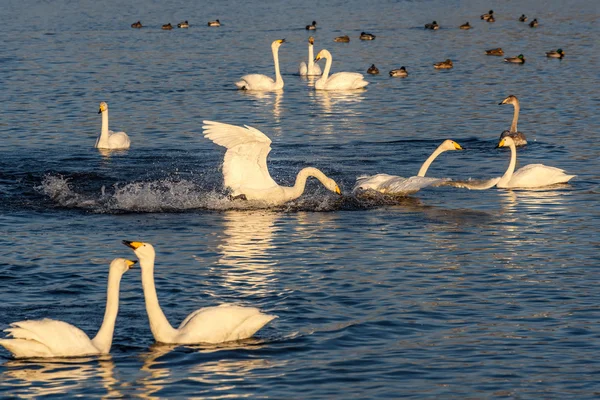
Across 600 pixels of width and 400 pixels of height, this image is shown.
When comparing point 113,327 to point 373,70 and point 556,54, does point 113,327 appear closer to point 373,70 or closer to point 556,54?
point 373,70

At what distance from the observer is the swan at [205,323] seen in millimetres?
11406

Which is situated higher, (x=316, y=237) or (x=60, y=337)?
(x=316, y=237)

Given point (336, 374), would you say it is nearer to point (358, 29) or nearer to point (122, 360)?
point (122, 360)

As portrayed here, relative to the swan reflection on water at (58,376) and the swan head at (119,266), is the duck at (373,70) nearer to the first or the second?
the swan head at (119,266)

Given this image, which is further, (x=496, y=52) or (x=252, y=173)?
(x=496, y=52)

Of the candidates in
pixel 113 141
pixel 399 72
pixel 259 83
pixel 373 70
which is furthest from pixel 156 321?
pixel 373 70

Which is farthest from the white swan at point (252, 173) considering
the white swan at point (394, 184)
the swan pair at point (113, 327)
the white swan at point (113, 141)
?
the swan pair at point (113, 327)

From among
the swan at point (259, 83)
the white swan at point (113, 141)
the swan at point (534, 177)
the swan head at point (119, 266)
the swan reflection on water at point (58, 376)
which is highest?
the swan at point (259, 83)

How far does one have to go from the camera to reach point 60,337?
10891 millimetres

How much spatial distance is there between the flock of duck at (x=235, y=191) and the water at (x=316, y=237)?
0.18 meters

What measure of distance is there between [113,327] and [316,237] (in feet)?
18.6

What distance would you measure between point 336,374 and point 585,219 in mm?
7709

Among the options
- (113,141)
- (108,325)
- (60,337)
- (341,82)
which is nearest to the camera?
(60,337)

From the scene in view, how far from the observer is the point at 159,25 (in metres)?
55.7
